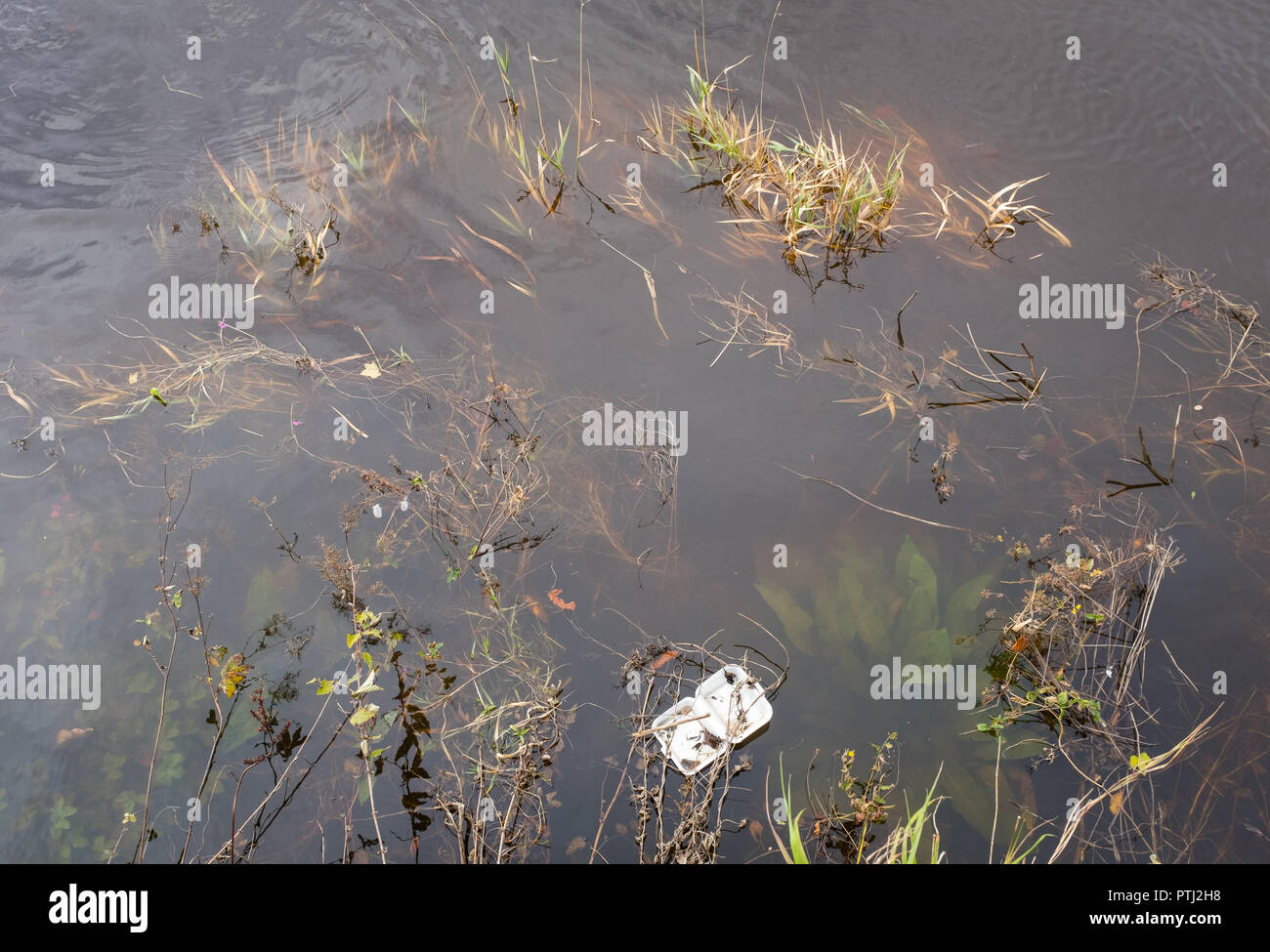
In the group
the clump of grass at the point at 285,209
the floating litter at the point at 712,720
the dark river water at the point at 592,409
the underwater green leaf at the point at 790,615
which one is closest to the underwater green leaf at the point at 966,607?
the dark river water at the point at 592,409

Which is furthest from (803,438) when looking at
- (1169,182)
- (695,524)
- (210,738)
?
(210,738)

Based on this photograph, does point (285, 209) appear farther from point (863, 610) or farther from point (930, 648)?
point (930, 648)

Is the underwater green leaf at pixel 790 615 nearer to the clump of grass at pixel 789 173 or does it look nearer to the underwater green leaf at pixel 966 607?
the underwater green leaf at pixel 966 607

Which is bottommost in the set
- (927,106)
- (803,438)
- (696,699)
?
(696,699)

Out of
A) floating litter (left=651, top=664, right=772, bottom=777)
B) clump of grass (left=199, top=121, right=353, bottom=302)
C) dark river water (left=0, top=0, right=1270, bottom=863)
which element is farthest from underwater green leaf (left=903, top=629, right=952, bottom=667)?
clump of grass (left=199, top=121, right=353, bottom=302)

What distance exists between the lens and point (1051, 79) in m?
3.52

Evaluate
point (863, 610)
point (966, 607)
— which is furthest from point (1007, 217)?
point (863, 610)

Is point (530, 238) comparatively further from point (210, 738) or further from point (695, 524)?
point (210, 738)

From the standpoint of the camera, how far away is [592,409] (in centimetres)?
321

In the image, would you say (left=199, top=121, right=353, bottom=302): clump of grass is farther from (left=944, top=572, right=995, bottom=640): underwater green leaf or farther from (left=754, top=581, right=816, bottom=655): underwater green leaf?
(left=944, top=572, right=995, bottom=640): underwater green leaf

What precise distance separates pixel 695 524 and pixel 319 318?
185 cm

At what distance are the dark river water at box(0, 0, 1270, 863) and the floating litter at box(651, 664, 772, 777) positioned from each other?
0.30ft

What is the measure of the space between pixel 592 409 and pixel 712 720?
1.31 metres

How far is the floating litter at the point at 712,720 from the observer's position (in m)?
2.85
